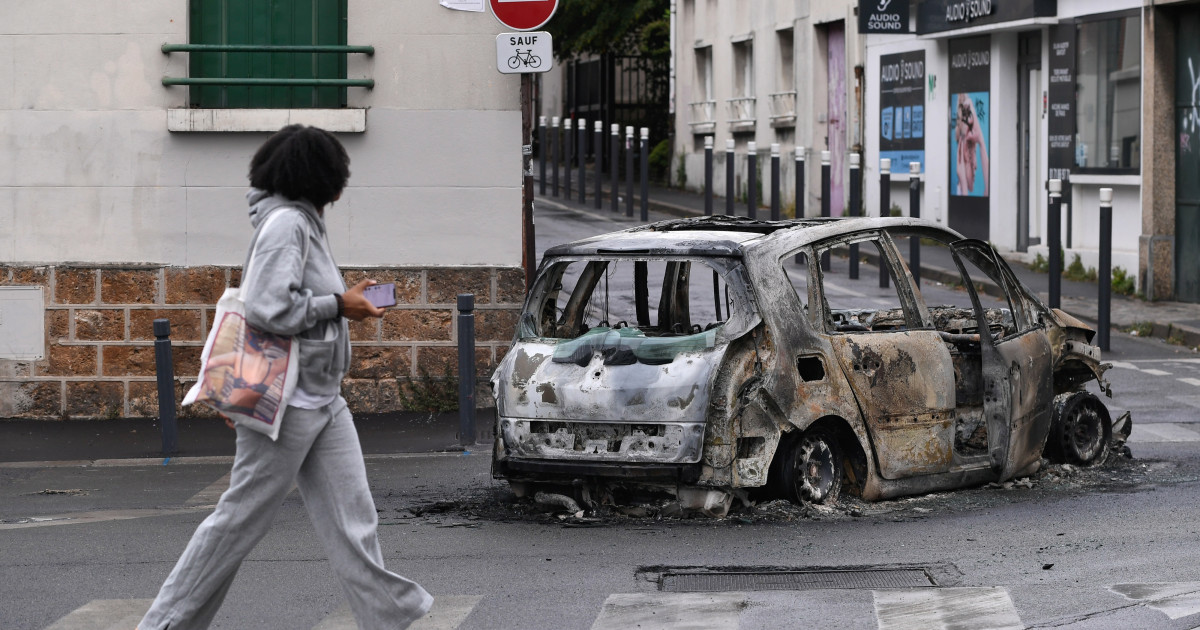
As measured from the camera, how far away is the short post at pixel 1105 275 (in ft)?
50.5

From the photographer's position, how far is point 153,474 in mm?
10164

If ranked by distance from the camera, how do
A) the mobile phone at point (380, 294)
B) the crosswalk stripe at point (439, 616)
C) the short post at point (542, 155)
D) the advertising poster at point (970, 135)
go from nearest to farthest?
the mobile phone at point (380, 294), the crosswalk stripe at point (439, 616), the advertising poster at point (970, 135), the short post at point (542, 155)

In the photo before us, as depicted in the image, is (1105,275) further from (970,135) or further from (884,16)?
(884,16)

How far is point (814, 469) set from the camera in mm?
7992

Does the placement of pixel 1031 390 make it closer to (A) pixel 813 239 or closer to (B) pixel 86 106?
(A) pixel 813 239

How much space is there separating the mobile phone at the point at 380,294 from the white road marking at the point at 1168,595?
2.93 meters

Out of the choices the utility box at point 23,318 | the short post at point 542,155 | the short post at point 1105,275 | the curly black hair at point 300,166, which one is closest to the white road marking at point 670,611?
the curly black hair at point 300,166

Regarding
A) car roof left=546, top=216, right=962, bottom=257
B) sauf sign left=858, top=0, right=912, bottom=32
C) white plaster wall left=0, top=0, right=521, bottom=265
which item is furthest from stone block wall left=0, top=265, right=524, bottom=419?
sauf sign left=858, top=0, right=912, bottom=32

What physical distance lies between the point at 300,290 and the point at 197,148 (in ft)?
23.2

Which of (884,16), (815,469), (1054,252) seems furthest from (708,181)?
(815,469)

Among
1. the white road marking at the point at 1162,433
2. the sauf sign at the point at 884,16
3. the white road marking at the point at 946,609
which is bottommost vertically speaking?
the white road marking at the point at 946,609

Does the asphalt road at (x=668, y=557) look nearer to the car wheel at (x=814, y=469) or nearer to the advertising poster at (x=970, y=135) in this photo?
the car wheel at (x=814, y=469)

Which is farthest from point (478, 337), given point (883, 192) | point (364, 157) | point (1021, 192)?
point (1021, 192)

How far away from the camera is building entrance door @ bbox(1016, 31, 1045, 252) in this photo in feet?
72.7
